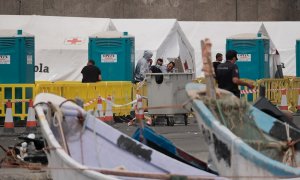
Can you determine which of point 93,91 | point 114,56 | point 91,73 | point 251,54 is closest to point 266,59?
point 251,54

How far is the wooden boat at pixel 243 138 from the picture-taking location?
1155 cm

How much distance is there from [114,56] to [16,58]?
130 inches

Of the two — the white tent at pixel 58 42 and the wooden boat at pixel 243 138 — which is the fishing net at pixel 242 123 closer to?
the wooden boat at pixel 243 138

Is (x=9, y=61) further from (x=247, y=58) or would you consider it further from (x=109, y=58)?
(x=247, y=58)

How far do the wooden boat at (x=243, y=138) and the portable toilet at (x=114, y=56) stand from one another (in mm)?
14739

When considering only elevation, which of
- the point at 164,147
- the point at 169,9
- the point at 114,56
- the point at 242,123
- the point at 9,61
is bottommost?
the point at 164,147

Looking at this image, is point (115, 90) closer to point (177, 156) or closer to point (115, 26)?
point (115, 26)

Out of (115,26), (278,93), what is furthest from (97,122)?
(115,26)

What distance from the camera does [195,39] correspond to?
3675 centimetres

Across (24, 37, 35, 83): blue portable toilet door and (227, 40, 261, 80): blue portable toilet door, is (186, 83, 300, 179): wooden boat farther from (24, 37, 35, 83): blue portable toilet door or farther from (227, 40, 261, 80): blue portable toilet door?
(227, 40, 261, 80): blue portable toilet door

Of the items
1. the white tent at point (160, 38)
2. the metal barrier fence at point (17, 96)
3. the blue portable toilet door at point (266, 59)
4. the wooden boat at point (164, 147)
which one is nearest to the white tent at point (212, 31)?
the white tent at point (160, 38)

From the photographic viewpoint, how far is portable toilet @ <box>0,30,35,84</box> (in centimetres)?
2514

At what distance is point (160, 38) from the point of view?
34.0 metres

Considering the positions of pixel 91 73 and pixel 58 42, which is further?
pixel 58 42
